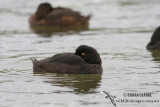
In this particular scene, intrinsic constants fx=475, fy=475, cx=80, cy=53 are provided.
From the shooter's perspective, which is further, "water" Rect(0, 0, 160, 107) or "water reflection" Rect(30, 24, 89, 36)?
"water reflection" Rect(30, 24, 89, 36)

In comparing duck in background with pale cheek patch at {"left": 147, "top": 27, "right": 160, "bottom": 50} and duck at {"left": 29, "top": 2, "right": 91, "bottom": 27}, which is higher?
duck at {"left": 29, "top": 2, "right": 91, "bottom": 27}

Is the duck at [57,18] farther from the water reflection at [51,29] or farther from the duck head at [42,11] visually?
the water reflection at [51,29]

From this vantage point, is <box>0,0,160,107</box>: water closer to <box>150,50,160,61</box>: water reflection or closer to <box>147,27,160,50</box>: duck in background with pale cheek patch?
<box>150,50,160,61</box>: water reflection

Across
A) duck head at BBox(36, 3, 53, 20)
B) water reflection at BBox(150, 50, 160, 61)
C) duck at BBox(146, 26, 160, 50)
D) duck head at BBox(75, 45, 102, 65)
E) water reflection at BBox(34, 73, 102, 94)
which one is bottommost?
water reflection at BBox(34, 73, 102, 94)

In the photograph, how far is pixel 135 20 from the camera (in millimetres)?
23031

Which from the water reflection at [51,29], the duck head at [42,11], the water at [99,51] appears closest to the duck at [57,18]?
the duck head at [42,11]

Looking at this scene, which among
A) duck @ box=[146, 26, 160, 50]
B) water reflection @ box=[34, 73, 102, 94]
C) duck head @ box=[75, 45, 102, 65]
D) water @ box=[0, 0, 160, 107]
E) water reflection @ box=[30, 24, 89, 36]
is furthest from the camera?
water reflection @ box=[30, 24, 89, 36]

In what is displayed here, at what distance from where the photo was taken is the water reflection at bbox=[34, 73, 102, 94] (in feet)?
34.5

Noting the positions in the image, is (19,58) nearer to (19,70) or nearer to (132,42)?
(19,70)

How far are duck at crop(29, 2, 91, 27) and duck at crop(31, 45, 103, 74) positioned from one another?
32.7 feet

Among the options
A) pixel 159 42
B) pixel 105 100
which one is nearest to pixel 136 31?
pixel 159 42

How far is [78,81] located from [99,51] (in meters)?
4.20

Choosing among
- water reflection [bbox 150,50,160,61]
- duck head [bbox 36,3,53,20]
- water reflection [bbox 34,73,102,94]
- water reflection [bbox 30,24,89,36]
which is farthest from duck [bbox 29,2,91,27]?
water reflection [bbox 34,73,102,94]

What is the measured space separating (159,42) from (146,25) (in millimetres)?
5552
